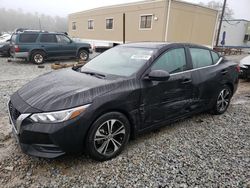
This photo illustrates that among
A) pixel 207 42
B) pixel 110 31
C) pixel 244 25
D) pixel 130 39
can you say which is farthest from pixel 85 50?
pixel 244 25

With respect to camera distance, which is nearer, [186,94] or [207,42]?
[186,94]

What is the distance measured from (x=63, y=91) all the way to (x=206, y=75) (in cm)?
263

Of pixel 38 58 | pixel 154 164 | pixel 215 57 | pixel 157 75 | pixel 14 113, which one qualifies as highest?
pixel 215 57

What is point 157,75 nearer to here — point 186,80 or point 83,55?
point 186,80

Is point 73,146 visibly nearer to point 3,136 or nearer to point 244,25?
point 3,136

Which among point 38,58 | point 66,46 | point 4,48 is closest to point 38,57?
point 38,58

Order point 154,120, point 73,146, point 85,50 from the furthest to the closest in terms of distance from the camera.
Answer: point 85,50 < point 154,120 < point 73,146

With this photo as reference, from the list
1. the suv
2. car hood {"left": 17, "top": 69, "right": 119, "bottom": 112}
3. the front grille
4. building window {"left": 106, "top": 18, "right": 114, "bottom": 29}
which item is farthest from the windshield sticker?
building window {"left": 106, "top": 18, "right": 114, "bottom": 29}

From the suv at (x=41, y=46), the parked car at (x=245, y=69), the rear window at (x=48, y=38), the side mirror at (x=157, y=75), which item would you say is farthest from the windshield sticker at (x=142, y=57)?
the rear window at (x=48, y=38)

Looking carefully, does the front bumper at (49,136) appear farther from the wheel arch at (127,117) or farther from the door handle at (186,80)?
the door handle at (186,80)

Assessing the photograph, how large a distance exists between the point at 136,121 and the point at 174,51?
54.3 inches

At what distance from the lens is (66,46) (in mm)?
11602

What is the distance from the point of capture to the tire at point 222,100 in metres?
4.23

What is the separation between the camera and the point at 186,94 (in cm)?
344
